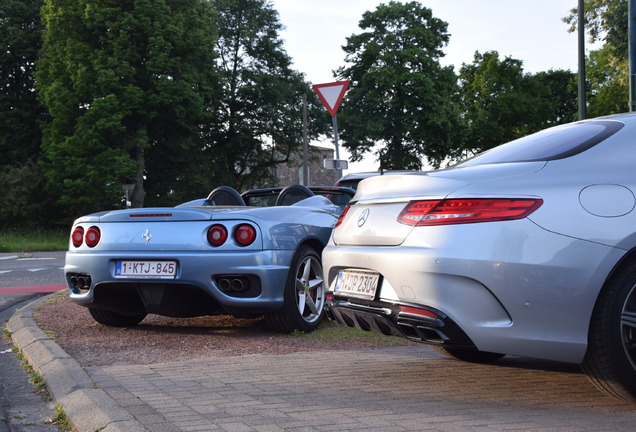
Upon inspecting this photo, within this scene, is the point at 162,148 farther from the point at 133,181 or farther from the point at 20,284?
the point at 20,284

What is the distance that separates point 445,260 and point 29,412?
2.36 metres

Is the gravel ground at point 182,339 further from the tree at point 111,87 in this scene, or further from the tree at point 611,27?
the tree at point 111,87

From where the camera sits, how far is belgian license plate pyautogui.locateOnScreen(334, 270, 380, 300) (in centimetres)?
444

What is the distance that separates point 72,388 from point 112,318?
2.88 m

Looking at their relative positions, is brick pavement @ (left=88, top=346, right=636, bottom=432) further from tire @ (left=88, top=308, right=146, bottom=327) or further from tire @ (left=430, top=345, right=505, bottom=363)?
tire @ (left=88, top=308, right=146, bottom=327)

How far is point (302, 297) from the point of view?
681 centimetres

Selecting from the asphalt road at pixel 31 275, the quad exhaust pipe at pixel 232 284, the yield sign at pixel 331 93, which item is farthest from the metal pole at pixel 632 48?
the asphalt road at pixel 31 275

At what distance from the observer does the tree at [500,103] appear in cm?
6562

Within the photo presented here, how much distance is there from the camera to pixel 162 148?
44.8 m

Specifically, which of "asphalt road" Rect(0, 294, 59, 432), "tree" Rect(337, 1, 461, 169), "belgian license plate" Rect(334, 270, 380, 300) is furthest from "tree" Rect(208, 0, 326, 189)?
"belgian license plate" Rect(334, 270, 380, 300)

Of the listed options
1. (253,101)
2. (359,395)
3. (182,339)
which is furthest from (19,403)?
(253,101)

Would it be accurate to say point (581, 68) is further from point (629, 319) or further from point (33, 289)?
point (629, 319)

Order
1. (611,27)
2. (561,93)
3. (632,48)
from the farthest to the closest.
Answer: (561,93)
(611,27)
(632,48)

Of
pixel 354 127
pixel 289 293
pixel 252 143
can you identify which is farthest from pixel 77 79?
pixel 289 293
